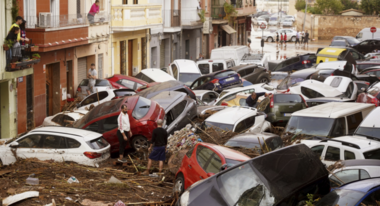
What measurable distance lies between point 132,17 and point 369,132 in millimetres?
18118

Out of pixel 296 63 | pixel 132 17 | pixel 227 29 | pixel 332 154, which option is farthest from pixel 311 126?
pixel 227 29

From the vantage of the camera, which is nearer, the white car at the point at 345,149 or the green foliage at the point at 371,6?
the white car at the point at 345,149

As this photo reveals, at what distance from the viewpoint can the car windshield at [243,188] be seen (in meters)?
8.05

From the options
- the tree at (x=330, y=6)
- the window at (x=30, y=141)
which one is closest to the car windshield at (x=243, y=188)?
the window at (x=30, y=141)

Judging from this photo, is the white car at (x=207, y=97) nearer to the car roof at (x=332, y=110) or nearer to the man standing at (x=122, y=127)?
the car roof at (x=332, y=110)

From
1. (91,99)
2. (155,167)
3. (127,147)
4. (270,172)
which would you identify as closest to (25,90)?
(91,99)

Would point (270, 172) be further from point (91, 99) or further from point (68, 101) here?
point (68, 101)

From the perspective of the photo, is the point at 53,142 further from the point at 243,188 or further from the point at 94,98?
the point at 94,98

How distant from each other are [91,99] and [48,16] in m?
3.81

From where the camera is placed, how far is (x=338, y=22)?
65.2 m

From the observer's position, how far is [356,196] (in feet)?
26.6

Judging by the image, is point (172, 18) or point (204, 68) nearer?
point (204, 68)

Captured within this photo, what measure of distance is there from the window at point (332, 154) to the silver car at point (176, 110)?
5173mm

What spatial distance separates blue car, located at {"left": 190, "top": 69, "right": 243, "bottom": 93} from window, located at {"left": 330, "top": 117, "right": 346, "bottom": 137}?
1035 centimetres
